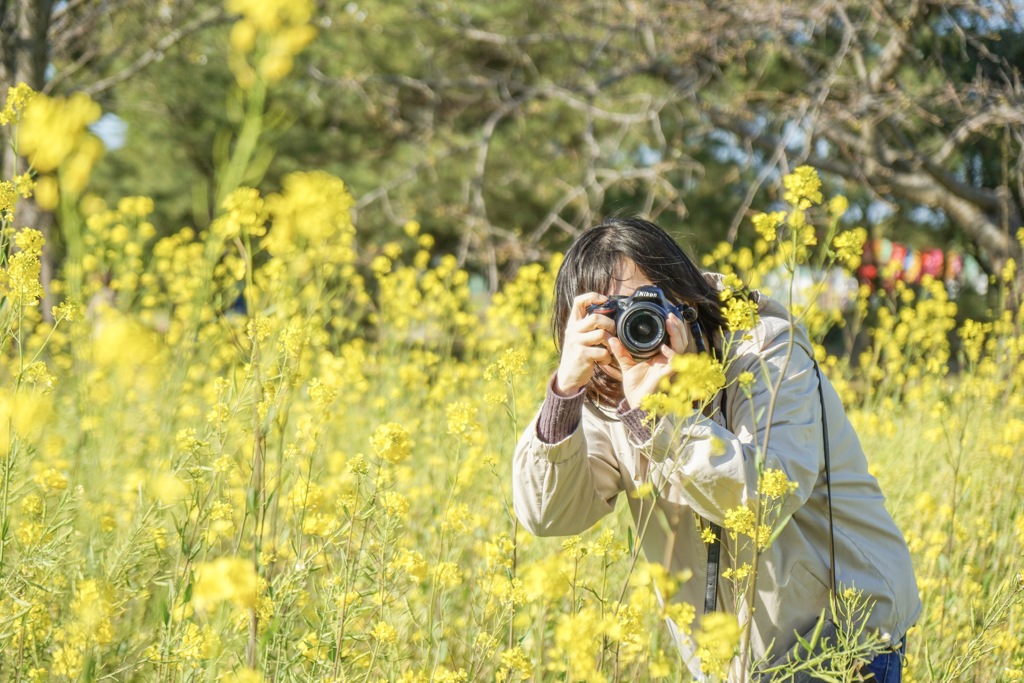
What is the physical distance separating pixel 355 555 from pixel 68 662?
1.69ft

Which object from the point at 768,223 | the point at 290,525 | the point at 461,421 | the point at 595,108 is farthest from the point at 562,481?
the point at 595,108

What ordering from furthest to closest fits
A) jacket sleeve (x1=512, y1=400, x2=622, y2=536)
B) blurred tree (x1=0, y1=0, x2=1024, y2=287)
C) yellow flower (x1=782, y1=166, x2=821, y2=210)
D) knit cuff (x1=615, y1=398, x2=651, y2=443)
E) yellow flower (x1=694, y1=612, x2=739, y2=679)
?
blurred tree (x1=0, y1=0, x2=1024, y2=287) < jacket sleeve (x1=512, y1=400, x2=622, y2=536) < knit cuff (x1=615, y1=398, x2=651, y2=443) < yellow flower (x1=782, y1=166, x2=821, y2=210) < yellow flower (x1=694, y1=612, x2=739, y2=679)

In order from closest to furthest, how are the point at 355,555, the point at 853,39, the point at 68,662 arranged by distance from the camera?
the point at 68,662, the point at 355,555, the point at 853,39

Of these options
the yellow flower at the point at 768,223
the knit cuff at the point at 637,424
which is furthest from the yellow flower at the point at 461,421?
the yellow flower at the point at 768,223

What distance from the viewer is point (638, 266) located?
1.62m

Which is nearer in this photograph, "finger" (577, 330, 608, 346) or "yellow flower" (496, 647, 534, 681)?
"yellow flower" (496, 647, 534, 681)

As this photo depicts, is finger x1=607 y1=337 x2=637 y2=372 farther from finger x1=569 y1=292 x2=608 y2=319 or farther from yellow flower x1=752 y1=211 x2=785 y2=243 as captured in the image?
yellow flower x1=752 y1=211 x2=785 y2=243

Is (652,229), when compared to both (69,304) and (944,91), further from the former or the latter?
(944,91)

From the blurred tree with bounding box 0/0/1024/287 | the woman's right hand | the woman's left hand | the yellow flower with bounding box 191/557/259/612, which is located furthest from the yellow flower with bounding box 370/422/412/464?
the blurred tree with bounding box 0/0/1024/287

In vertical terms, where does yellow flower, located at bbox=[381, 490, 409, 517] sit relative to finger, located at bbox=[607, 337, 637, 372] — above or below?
below

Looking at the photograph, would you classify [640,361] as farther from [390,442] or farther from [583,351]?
[390,442]

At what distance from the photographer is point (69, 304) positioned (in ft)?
4.92

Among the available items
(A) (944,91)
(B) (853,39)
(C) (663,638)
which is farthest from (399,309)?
(A) (944,91)

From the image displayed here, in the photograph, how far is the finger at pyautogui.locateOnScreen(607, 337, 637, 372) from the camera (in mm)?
1449
